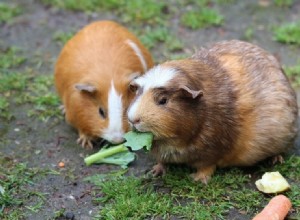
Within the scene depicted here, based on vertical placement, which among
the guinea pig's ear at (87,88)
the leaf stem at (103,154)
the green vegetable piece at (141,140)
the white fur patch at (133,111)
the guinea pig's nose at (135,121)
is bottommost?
the leaf stem at (103,154)

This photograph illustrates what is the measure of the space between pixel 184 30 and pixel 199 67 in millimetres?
2385

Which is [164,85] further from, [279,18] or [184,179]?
[279,18]

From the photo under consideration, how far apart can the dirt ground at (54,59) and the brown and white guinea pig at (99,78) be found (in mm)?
241

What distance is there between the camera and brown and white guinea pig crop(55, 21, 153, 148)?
15.2 feet

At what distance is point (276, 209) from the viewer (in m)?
3.88

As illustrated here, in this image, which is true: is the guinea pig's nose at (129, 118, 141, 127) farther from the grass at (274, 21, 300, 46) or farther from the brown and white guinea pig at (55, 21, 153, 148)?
the grass at (274, 21, 300, 46)

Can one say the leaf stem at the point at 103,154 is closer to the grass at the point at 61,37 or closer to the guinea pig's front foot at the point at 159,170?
the guinea pig's front foot at the point at 159,170

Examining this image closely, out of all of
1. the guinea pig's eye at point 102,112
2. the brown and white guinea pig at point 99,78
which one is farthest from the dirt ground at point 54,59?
the guinea pig's eye at point 102,112

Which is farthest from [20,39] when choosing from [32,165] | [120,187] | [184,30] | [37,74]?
[120,187]

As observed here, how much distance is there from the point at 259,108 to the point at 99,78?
1292 millimetres

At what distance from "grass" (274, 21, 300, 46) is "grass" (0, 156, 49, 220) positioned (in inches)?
119

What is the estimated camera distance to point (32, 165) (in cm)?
460

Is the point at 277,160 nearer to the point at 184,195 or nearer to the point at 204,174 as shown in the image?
the point at 204,174

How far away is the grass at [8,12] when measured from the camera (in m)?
6.66
